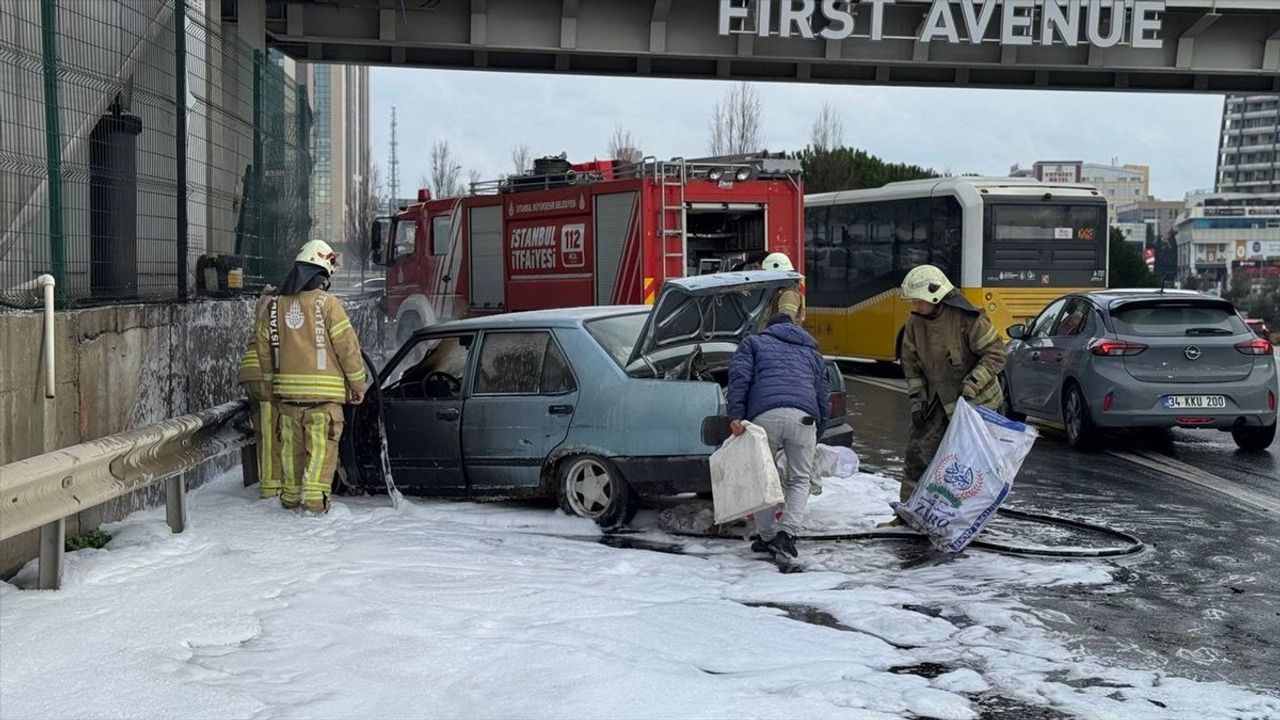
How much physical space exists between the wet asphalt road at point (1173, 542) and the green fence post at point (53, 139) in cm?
546

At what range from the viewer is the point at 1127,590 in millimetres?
7336

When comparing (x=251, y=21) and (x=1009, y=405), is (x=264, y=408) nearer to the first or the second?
(x=1009, y=405)

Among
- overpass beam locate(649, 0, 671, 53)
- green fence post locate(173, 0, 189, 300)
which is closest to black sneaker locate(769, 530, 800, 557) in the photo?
green fence post locate(173, 0, 189, 300)

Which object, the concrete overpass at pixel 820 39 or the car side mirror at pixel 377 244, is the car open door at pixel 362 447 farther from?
the car side mirror at pixel 377 244

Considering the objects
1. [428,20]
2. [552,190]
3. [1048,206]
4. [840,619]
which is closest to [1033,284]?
[1048,206]

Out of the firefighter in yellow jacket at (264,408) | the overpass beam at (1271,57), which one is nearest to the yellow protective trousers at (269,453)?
the firefighter in yellow jacket at (264,408)

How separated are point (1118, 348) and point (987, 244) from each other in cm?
998

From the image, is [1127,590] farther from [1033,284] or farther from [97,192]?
[1033,284]

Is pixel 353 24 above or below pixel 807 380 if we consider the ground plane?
above

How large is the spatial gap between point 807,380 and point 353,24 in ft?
55.5

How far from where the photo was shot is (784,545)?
7.95 m

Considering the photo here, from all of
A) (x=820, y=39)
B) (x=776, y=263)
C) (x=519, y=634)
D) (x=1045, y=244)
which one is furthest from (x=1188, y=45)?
(x=519, y=634)

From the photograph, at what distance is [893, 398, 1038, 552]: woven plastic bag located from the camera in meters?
8.07

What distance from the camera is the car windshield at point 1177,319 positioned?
13062mm
